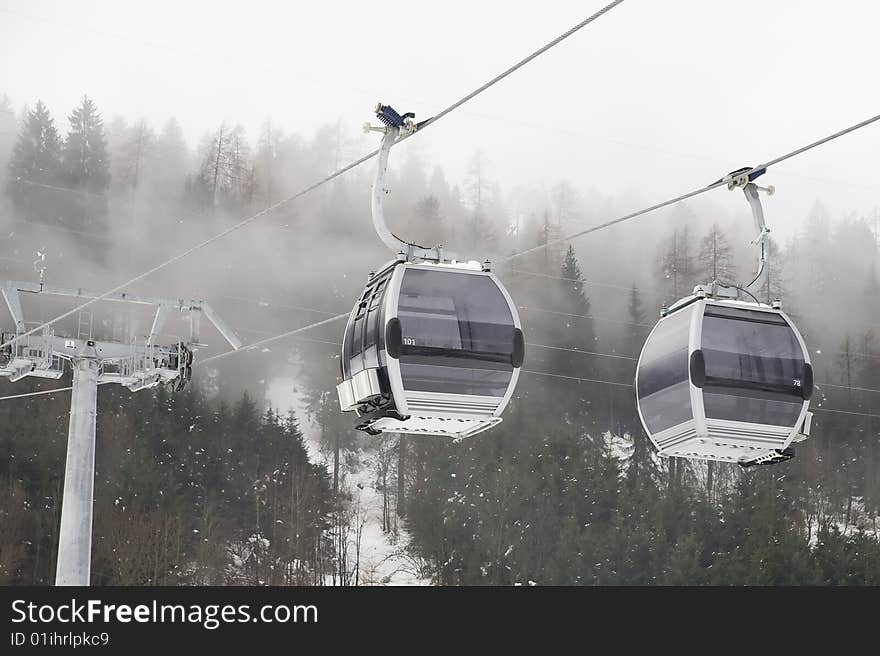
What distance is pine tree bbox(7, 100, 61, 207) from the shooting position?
4734 centimetres

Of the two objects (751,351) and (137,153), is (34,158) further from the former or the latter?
(751,351)

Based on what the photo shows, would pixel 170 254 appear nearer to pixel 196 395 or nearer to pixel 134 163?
pixel 134 163

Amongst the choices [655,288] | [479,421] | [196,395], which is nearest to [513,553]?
[196,395]

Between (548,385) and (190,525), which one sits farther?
(548,385)

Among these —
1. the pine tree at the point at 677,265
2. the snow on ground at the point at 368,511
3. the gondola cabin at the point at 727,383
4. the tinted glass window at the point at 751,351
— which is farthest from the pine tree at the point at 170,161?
the tinted glass window at the point at 751,351

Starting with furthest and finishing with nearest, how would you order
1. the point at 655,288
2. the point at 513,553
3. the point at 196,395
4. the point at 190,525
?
the point at 655,288, the point at 196,395, the point at 513,553, the point at 190,525

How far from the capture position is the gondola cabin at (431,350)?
820 centimetres

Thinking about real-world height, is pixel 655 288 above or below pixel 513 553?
above

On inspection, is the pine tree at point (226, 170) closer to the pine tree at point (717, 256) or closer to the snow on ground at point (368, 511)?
the snow on ground at point (368, 511)

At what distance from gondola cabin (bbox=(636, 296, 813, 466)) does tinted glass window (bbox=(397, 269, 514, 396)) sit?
128 centimetres

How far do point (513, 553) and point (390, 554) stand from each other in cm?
401

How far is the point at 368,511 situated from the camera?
4075 centimetres

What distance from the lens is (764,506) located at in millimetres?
40750

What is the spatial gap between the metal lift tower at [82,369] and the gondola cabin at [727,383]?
24.4ft
